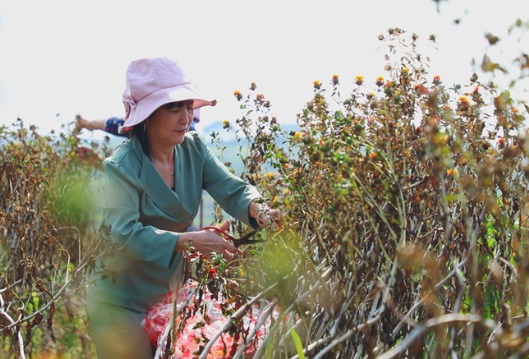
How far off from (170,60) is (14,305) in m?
1.86

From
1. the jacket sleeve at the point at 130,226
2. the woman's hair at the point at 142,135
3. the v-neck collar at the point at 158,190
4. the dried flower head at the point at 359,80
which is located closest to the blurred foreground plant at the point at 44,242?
the jacket sleeve at the point at 130,226

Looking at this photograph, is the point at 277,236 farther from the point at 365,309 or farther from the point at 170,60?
the point at 170,60

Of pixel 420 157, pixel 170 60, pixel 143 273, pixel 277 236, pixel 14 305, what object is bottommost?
pixel 14 305

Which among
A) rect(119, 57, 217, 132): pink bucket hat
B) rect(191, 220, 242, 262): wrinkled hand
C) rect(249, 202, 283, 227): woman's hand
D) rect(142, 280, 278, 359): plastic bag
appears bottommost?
rect(142, 280, 278, 359): plastic bag

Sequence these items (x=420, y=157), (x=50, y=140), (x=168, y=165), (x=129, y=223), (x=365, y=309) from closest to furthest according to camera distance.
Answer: (x=420, y=157) → (x=365, y=309) → (x=129, y=223) → (x=168, y=165) → (x=50, y=140)

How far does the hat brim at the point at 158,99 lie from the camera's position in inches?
96.3

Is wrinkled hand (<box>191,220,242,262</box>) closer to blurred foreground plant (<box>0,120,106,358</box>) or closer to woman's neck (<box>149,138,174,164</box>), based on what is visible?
blurred foreground plant (<box>0,120,106,358</box>)

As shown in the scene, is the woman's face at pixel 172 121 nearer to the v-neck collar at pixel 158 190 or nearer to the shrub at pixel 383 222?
the v-neck collar at pixel 158 190

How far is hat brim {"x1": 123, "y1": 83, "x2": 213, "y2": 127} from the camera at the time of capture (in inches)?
96.3

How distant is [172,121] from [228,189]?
0.44 metres

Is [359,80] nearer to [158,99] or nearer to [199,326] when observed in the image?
[158,99]

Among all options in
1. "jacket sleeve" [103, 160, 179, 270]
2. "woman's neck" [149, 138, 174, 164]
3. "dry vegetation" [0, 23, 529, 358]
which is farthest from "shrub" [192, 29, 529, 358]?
"woman's neck" [149, 138, 174, 164]

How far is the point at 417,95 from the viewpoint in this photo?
2.10m

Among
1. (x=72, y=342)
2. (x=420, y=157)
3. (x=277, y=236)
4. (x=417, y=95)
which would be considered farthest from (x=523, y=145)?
(x=72, y=342)
